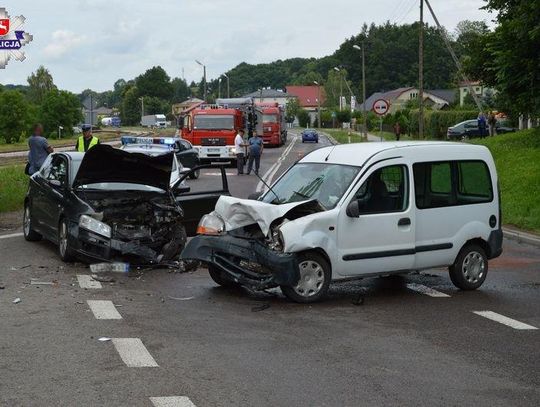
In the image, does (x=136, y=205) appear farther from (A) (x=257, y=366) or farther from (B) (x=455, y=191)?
(A) (x=257, y=366)

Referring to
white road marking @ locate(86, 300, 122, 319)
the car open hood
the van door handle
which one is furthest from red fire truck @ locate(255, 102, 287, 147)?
white road marking @ locate(86, 300, 122, 319)

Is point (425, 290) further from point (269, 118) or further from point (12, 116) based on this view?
point (12, 116)

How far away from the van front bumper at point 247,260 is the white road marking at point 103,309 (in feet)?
3.64

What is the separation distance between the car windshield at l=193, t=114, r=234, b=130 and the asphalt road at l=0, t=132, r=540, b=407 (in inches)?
1044

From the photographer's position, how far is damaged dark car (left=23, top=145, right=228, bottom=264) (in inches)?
432

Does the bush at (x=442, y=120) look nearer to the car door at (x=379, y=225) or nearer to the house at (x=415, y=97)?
the car door at (x=379, y=225)

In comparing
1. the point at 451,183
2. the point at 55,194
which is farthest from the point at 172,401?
the point at 55,194

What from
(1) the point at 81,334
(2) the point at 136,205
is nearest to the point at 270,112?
(2) the point at 136,205

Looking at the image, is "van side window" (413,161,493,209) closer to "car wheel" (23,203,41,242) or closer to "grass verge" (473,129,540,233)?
"grass verge" (473,129,540,233)

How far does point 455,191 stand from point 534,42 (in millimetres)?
16993

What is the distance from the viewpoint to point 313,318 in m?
8.40

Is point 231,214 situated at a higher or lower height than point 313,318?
higher

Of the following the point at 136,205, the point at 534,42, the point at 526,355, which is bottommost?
the point at 526,355

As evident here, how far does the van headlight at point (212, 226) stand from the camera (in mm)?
9391
